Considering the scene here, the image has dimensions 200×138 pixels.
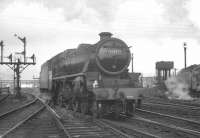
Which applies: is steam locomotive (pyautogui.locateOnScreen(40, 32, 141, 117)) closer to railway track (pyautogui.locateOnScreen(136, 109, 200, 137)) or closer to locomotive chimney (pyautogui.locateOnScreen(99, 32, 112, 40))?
locomotive chimney (pyautogui.locateOnScreen(99, 32, 112, 40))

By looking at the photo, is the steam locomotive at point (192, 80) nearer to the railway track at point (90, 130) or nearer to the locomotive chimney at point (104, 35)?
the locomotive chimney at point (104, 35)

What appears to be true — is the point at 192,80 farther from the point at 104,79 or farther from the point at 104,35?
the point at 104,79

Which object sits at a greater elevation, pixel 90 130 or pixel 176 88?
pixel 176 88

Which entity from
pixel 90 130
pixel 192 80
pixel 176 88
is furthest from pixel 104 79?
pixel 176 88

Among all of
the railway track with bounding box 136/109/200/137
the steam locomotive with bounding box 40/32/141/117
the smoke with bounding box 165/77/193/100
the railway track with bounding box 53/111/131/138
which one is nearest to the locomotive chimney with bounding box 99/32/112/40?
the steam locomotive with bounding box 40/32/141/117

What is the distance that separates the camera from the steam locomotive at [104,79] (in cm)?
1145

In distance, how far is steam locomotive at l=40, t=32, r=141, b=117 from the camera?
451 inches

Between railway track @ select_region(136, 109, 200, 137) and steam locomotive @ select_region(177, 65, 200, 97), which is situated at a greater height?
steam locomotive @ select_region(177, 65, 200, 97)

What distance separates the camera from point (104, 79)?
1202 cm

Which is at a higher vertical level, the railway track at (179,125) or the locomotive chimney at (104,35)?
the locomotive chimney at (104,35)

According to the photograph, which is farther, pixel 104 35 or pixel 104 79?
pixel 104 35

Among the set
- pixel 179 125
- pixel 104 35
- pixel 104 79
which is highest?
pixel 104 35

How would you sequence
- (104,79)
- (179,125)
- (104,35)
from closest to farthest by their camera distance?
(179,125)
(104,79)
(104,35)

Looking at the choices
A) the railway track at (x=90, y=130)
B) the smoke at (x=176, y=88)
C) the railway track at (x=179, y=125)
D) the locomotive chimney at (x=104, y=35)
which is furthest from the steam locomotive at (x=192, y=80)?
the railway track at (x=90, y=130)
